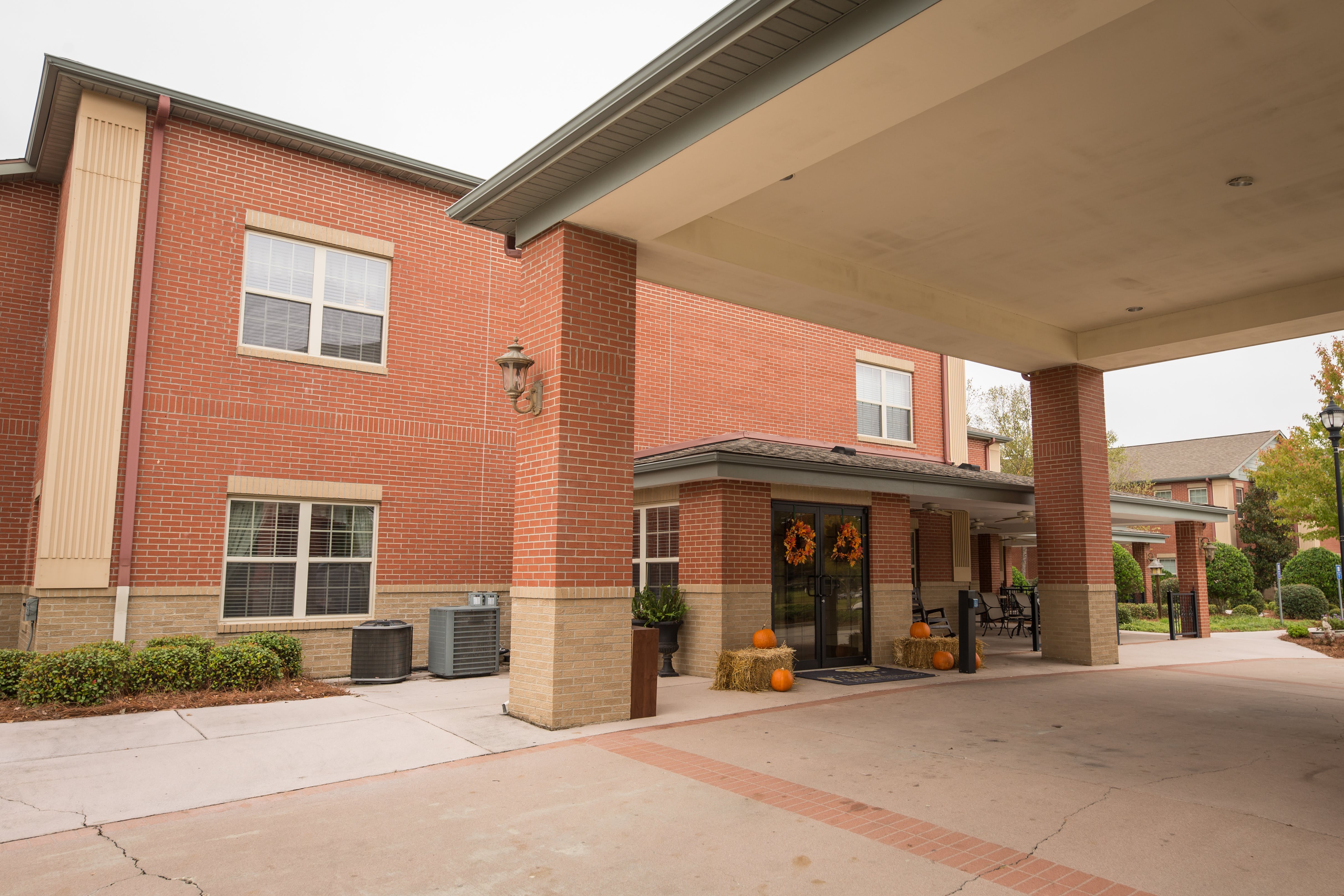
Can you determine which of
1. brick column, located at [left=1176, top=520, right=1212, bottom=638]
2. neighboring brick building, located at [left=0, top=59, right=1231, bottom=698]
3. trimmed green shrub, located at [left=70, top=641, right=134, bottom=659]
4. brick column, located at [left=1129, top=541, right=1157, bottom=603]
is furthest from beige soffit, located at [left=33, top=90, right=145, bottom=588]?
brick column, located at [left=1129, top=541, right=1157, bottom=603]

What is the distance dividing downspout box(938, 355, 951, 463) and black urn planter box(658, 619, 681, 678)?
10834mm

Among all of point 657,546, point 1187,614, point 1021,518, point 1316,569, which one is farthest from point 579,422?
point 1316,569

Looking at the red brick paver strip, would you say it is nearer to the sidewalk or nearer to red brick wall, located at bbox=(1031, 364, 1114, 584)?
the sidewalk

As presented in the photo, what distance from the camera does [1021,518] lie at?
18.6m

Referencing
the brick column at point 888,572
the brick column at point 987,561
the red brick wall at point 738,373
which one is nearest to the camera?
the brick column at point 888,572

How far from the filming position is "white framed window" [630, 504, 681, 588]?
12602 millimetres

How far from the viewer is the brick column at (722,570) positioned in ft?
37.4

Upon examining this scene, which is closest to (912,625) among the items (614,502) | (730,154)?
(614,502)

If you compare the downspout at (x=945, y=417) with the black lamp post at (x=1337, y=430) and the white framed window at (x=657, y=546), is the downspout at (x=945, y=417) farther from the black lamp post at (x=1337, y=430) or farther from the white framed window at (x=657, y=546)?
the white framed window at (x=657, y=546)

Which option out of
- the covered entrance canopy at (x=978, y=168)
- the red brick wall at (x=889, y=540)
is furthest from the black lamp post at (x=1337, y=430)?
the red brick wall at (x=889, y=540)

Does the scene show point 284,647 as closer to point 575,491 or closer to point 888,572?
point 575,491

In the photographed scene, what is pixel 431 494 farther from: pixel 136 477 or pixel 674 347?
pixel 674 347

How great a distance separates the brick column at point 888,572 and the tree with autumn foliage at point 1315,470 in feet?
45.6

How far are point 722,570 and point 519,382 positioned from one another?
4416 millimetres
